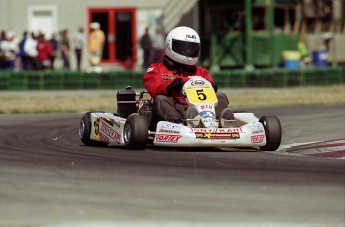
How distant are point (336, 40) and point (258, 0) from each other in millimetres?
4263

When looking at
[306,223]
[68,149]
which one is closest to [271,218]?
[306,223]

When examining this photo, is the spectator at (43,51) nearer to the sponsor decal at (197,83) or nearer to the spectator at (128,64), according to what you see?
the spectator at (128,64)

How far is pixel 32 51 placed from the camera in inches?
1268

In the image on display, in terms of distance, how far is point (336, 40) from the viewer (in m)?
39.2

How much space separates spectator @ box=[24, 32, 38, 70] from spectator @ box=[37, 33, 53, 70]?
192 millimetres

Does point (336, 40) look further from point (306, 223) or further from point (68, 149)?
point (306, 223)

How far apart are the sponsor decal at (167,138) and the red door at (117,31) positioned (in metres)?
26.0

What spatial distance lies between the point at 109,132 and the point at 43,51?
1943 centimetres

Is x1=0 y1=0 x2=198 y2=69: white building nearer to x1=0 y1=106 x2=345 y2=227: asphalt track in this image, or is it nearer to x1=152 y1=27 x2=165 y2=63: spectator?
x1=152 y1=27 x2=165 y2=63: spectator

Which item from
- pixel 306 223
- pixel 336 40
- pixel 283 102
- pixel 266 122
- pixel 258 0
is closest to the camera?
pixel 306 223

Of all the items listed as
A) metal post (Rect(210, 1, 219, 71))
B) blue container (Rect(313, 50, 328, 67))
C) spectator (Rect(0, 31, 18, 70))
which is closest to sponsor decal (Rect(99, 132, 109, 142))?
spectator (Rect(0, 31, 18, 70))

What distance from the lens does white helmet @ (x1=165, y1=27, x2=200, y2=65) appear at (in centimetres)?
1316

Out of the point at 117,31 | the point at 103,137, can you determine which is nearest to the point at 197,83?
the point at 103,137

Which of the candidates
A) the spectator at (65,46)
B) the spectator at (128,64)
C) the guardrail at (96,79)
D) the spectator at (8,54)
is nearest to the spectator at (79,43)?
the spectator at (65,46)
